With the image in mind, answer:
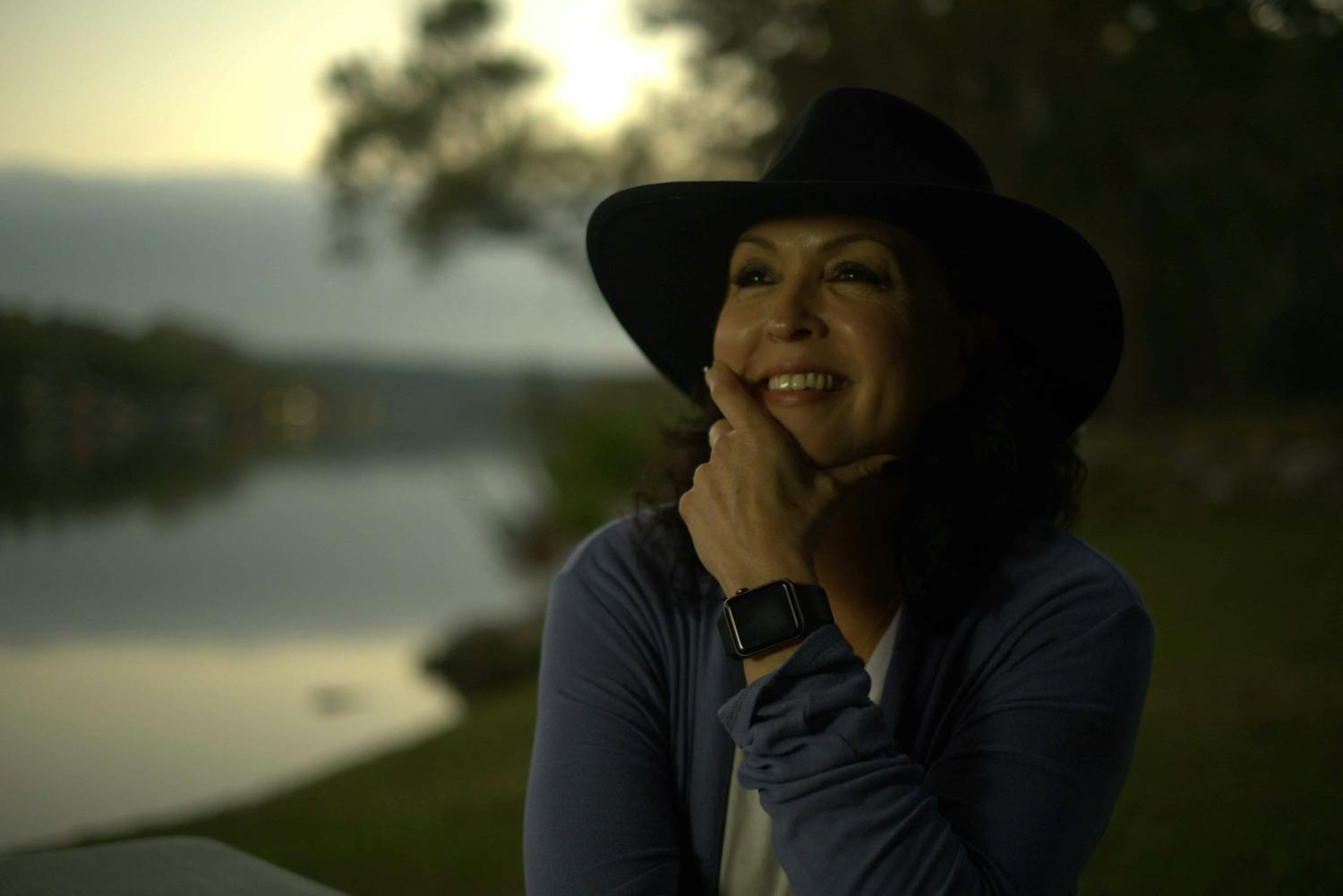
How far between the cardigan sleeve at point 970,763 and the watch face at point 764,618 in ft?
0.08

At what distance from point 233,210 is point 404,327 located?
3.62 feet

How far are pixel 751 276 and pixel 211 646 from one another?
345 cm

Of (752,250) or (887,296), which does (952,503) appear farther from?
(752,250)

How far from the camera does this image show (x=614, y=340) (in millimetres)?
6293

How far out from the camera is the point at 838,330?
1.10 m

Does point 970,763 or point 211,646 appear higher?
point 211,646

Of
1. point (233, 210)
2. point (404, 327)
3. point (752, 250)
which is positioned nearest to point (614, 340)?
point (404, 327)

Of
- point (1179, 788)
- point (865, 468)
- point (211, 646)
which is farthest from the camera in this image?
point (211, 646)

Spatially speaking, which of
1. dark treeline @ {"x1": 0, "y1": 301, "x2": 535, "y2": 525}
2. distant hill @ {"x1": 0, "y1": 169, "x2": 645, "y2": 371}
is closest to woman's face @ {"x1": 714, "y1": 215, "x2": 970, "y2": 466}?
distant hill @ {"x1": 0, "y1": 169, "x2": 645, "y2": 371}

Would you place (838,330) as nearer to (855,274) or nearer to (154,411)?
(855,274)

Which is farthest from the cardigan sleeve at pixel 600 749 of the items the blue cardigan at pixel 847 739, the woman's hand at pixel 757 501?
the woman's hand at pixel 757 501

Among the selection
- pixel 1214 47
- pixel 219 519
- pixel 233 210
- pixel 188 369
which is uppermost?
pixel 233 210

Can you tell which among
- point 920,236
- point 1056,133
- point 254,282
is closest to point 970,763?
point 920,236

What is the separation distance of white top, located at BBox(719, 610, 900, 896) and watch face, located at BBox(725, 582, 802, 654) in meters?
0.17
